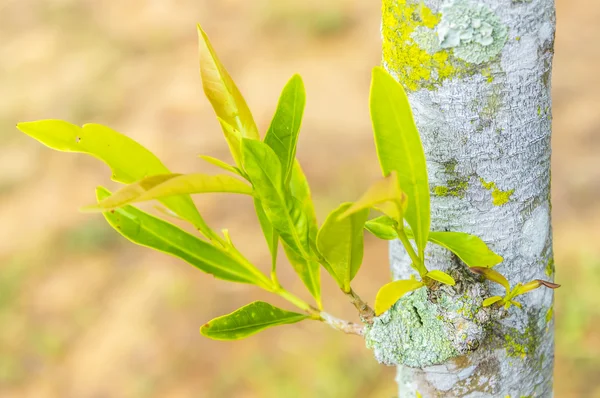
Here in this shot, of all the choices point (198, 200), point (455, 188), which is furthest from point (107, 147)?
point (198, 200)

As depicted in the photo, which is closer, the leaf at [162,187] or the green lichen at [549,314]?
the leaf at [162,187]

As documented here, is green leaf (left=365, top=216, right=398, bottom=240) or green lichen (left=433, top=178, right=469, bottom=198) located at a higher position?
green lichen (left=433, top=178, right=469, bottom=198)

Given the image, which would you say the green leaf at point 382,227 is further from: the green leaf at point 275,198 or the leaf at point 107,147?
the leaf at point 107,147

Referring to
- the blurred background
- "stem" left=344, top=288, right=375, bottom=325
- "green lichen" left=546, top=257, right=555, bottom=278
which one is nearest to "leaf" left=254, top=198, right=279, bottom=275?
"stem" left=344, top=288, right=375, bottom=325

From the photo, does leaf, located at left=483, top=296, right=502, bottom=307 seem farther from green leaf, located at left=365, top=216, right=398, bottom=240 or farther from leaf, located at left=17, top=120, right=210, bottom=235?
leaf, located at left=17, top=120, right=210, bottom=235

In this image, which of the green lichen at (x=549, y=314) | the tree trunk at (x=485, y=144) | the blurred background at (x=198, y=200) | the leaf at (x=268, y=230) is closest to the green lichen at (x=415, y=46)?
the tree trunk at (x=485, y=144)

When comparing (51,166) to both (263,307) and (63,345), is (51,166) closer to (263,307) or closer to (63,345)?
(63,345)
